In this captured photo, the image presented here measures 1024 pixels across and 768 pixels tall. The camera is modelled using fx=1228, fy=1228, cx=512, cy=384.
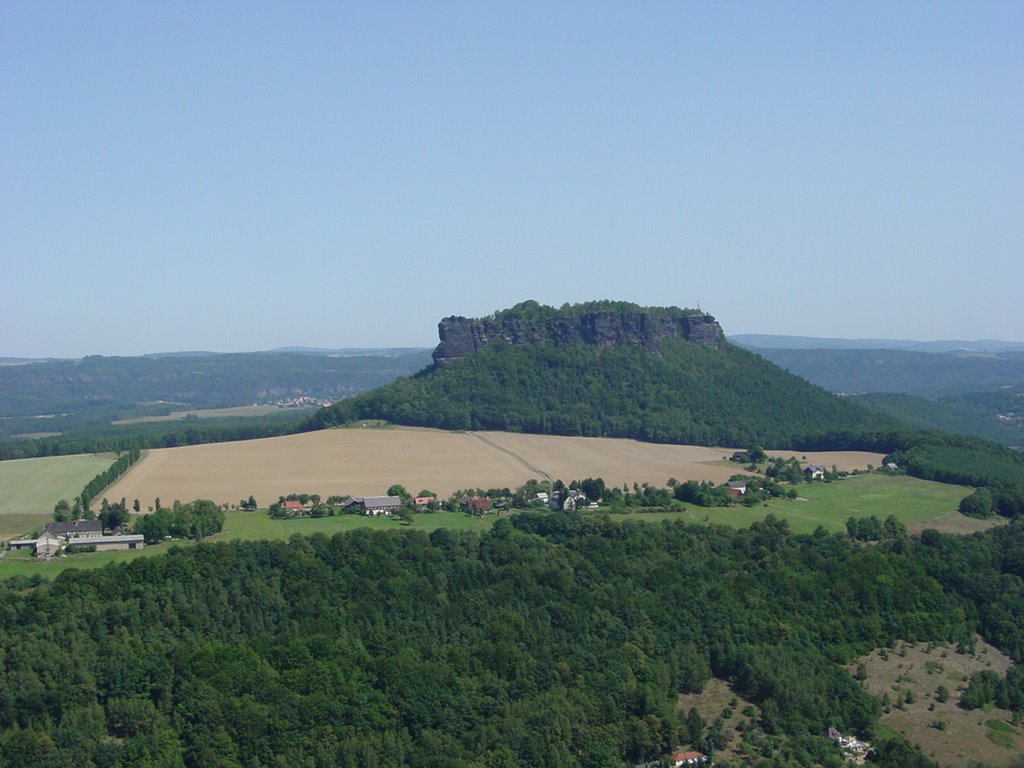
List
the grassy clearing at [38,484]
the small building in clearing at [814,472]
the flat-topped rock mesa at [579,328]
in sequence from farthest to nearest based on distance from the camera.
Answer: the flat-topped rock mesa at [579,328]
the small building in clearing at [814,472]
the grassy clearing at [38,484]

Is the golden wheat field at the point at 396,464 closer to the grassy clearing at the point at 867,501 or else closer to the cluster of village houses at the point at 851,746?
the grassy clearing at the point at 867,501

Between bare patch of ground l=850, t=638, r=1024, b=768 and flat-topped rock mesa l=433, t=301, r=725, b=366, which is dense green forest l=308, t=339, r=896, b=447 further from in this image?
bare patch of ground l=850, t=638, r=1024, b=768

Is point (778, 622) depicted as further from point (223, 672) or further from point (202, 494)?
point (202, 494)

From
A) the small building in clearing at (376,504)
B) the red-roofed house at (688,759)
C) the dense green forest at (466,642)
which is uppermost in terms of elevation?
the small building in clearing at (376,504)

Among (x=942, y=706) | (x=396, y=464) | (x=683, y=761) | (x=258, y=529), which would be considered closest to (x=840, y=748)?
(x=683, y=761)

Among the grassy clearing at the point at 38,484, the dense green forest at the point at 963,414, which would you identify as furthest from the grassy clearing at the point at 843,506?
the dense green forest at the point at 963,414

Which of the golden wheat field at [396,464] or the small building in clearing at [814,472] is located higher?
the golden wheat field at [396,464]

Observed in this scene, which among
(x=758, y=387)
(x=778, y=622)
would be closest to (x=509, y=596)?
(x=778, y=622)
